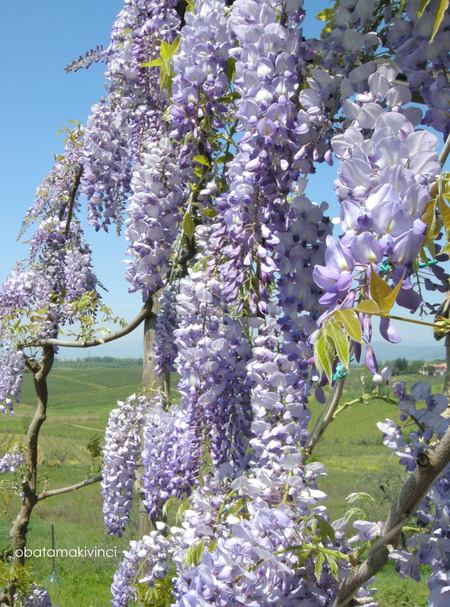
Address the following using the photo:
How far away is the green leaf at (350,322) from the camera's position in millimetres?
486

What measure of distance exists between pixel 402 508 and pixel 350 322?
0.28m

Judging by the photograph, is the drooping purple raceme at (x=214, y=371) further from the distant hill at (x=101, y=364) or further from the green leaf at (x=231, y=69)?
the distant hill at (x=101, y=364)

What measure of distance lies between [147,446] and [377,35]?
137cm

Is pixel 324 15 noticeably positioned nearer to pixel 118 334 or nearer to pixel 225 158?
pixel 225 158

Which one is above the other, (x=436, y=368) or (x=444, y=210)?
(x=444, y=210)

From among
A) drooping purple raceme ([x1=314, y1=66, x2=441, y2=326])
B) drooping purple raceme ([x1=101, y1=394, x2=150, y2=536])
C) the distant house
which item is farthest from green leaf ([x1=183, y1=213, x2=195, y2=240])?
drooping purple raceme ([x1=101, y1=394, x2=150, y2=536])

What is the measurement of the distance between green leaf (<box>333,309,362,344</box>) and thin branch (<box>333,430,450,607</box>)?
20 centimetres

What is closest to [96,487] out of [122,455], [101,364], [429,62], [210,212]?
[122,455]

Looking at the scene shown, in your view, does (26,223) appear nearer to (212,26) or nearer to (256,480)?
(212,26)

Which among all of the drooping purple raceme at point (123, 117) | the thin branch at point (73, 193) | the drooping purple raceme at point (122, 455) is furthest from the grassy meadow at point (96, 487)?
the thin branch at point (73, 193)

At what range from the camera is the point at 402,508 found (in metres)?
0.65

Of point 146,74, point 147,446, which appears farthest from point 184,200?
point 147,446

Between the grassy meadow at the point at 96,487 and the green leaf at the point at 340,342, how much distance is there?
197 mm

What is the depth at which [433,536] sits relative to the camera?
79 cm
